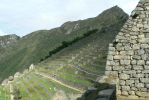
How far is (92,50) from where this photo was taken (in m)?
95.6

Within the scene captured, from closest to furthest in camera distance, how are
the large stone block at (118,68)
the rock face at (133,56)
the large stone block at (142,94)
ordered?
the large stone block at (142,94) → the rock face at (133,56) → the large stone block at (118,68)

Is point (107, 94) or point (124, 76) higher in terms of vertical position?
point (124, 76)

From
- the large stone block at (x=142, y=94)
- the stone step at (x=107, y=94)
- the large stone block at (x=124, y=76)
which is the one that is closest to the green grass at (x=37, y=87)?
the stone step at (x=107, y=94)

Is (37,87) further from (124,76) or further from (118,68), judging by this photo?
(124,76)

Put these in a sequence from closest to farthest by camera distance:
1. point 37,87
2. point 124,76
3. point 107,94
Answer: point 124,76 → point 107,94 → point 37,87

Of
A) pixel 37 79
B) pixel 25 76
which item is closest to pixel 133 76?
pixel 37 79

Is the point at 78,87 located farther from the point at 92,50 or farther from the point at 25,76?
the point at 92,50

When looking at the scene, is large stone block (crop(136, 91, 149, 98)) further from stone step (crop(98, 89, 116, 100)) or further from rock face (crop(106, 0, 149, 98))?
stone step (crop(98, 89, 116, 100))

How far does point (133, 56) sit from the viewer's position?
15250 millimetres

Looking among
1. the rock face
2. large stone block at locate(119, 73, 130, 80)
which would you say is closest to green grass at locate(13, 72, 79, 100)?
the rock face

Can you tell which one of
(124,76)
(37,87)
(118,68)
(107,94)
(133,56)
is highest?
(133,56)

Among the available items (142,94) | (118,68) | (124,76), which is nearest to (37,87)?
(118,68)

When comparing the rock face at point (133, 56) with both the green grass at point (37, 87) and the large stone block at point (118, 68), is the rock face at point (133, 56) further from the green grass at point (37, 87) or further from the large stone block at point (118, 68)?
the green grass at point (37, 87)

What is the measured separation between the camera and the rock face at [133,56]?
49.3ft
